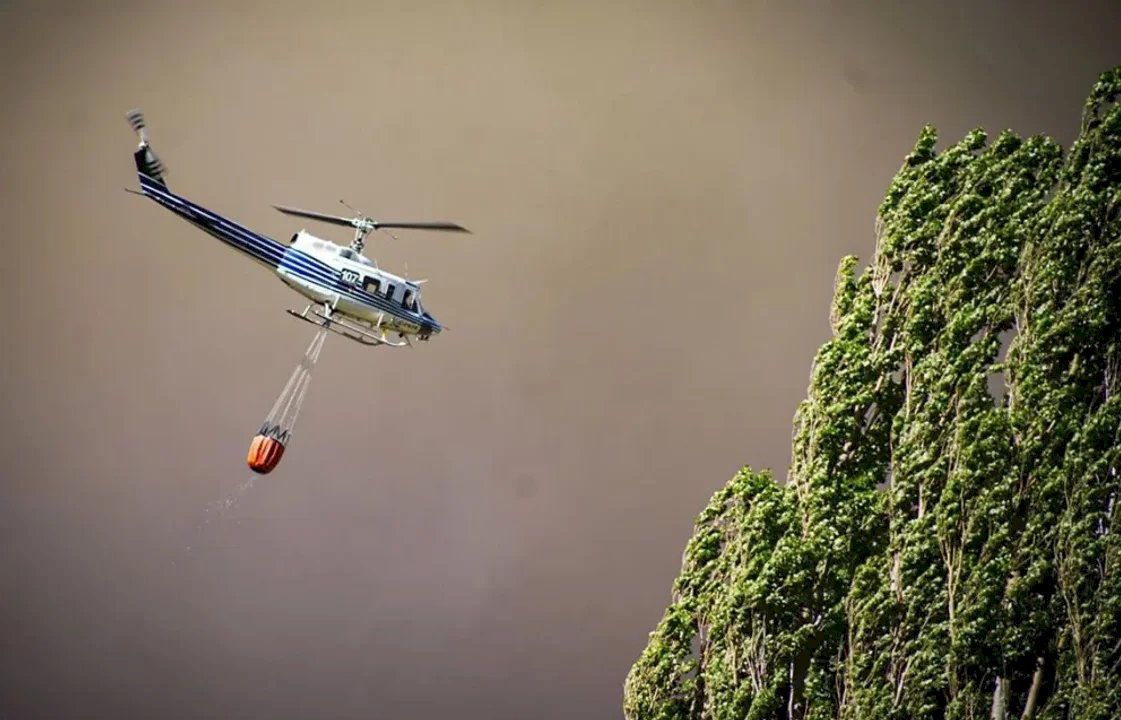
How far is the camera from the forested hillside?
1112cm

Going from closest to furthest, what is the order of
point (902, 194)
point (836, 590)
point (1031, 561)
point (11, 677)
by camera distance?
A: point (1031, 561) < point (836, 590) < point (902, 194) < point (11, 677)

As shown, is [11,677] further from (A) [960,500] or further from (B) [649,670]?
(A) [960,500]

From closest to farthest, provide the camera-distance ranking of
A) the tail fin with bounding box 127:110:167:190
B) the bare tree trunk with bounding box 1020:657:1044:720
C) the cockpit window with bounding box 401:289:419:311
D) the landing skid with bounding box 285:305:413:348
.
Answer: the bare tree trunk with bounding box 1020:657:1044:720, the tail fin with bounding box 127:110:167:190, the landing skid with bounding box 285:305:413:348, the cockpit window with bounding box 401:289:419:311

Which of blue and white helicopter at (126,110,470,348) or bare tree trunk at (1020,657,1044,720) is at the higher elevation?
blue and white helicopter at (126,110,470,348)

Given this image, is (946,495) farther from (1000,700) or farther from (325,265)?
(325,265)

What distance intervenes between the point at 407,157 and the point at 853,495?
571 cm

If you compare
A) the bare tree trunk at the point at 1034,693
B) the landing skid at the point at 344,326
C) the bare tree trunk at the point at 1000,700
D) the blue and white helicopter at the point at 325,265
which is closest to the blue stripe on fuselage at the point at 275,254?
the blue and white helicopter at the point at 325,265

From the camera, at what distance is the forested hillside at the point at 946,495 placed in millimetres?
11117

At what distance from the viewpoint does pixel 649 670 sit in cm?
1261

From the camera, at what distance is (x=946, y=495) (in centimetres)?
1162

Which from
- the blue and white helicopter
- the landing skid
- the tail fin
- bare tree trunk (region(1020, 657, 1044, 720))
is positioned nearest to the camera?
bare tree trunk (region(1020, 657, 1044, 720))

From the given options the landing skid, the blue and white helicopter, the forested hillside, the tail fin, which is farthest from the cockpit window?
the forested hillside

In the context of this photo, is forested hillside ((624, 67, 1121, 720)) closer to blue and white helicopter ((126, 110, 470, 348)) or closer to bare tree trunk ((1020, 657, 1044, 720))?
bare tree trunk ((1020, 657, 1044, 720))

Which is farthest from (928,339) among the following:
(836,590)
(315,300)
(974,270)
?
(315,300)
